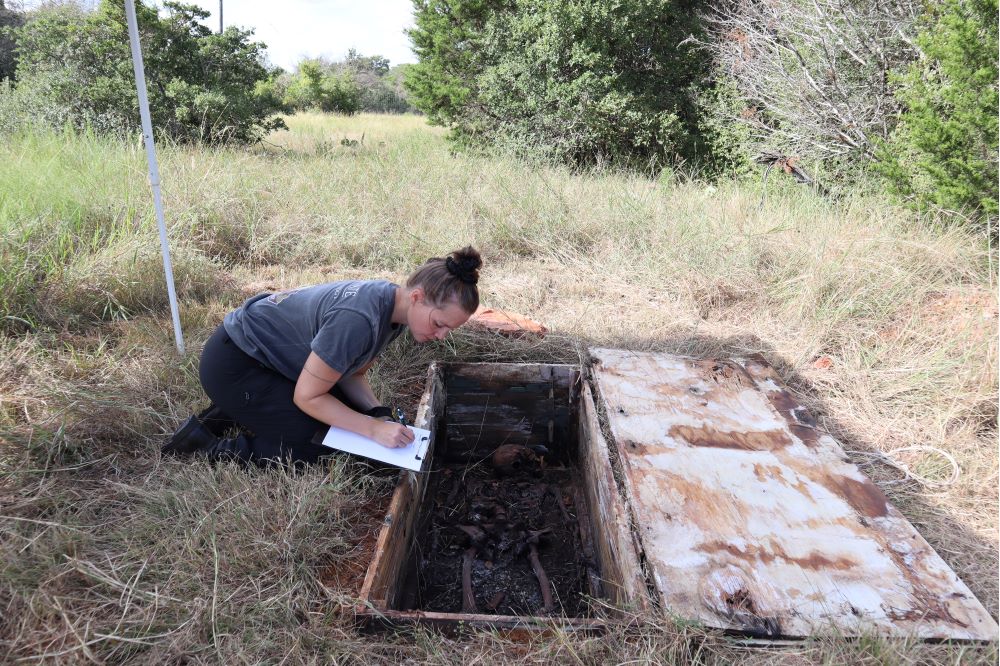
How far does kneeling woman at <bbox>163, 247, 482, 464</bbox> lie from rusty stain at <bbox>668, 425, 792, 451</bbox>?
0.98 metres

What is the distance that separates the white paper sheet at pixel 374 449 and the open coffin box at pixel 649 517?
92 millimetres

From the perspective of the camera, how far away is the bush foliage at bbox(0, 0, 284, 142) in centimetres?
720

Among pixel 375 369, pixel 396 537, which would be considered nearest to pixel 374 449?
pixel 396 537

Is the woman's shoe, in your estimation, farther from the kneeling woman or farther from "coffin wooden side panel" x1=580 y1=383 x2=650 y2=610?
"coffin wooden side panel" x1=580 y1=383 x2=650 y2=610

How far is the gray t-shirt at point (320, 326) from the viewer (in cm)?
191

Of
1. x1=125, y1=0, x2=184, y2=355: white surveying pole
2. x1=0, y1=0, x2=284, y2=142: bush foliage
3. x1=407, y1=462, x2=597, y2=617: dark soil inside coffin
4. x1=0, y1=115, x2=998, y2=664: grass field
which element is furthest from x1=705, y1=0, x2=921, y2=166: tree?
x1=0, y1=0, x2=284, y2=142: bush foliage

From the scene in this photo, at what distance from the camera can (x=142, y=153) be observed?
5156 millimetres

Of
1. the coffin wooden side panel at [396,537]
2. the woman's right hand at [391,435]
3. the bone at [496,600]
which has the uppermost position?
the woman's right hand at [391,435]

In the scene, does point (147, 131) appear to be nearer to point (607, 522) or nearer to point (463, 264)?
point (463, 264)

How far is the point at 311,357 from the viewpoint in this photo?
192 cm

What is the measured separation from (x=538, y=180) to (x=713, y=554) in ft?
15.8

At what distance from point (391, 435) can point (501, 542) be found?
0.82 metres

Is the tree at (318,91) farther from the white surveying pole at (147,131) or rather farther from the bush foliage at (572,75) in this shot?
the white surveying pole at (147,131)

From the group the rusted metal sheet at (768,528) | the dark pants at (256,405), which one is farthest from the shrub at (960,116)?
the dark pants at (256,405)
